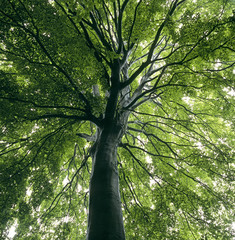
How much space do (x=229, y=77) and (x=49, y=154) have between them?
4213mm

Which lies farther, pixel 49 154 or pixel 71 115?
pixel 49 154

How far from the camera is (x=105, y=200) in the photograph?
7.14 ft

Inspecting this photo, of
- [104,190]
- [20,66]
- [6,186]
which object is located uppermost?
[20,66]

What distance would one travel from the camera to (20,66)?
10.4 ft

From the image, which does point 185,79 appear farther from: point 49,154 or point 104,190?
point 49,154

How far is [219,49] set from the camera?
2.77m

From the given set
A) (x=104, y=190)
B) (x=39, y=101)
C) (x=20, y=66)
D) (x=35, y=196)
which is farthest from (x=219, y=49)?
(x=35, y=196)

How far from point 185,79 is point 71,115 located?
2.54 meters

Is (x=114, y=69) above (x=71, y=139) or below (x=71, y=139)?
above

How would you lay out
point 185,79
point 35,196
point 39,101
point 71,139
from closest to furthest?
point 39,101 → point 185,79 → point 35,196 → point 71,139

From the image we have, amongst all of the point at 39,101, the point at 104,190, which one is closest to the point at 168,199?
the point at 104,190

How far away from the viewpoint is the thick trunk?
6.06 feet

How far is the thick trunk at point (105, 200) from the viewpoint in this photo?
72.7 inches

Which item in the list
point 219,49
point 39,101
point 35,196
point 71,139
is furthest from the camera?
point 71,139
